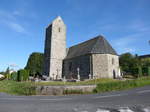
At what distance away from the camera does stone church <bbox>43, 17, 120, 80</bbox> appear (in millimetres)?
31328

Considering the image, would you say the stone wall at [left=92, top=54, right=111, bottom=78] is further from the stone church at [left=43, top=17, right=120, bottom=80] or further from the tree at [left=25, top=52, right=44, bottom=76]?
the tree at [left=25, top=52, right=44, bottom=76]

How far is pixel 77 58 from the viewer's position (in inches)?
1414

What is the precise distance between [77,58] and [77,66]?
6.31ft

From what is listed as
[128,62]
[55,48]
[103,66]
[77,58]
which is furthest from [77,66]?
[128,62]

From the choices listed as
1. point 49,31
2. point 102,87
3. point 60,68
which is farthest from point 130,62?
point 102,87

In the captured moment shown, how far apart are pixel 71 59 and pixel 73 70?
2.94 metres

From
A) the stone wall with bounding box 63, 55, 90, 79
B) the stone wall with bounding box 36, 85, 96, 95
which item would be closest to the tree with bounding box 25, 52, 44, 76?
the stone wall with bounding box 63, 55, 90, 79

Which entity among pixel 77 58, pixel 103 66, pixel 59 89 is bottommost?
pixel 59 89

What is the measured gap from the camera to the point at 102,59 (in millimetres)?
31438

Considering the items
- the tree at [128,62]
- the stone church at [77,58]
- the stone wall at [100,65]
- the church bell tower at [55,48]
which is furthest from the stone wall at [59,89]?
the tree at [128,62]

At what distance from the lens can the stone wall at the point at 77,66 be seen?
32.5 m

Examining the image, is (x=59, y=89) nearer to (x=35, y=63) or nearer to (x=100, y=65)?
(x=100, y=65)

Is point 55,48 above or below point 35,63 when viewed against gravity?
above

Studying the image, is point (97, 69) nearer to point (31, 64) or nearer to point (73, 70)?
point (73, 70)
